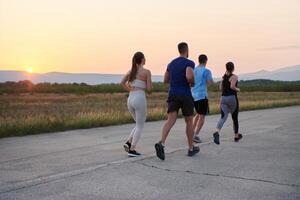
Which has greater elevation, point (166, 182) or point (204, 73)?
point (204, 73)

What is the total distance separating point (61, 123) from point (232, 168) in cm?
819

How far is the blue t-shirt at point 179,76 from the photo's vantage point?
27.1 ft

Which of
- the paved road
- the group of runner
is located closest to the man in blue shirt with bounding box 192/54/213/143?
the paved road

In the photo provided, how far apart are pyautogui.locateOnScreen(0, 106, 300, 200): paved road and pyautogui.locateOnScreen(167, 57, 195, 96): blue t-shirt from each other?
45.3 inches

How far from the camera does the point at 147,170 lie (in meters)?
7.26

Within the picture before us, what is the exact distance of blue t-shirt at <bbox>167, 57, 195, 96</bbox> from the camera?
27.1ft

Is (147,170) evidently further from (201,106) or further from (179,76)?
(201,106)

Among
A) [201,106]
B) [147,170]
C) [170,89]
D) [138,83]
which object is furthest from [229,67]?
[147,170]

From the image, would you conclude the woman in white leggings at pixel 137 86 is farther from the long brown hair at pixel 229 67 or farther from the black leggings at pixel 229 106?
the black leggings at pixel 229 106

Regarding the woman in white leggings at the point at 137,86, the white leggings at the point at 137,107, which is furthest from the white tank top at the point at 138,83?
the white leggings at the point at 137,107

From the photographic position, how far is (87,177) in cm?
673

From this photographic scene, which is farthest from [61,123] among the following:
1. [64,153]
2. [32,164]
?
[32,164]

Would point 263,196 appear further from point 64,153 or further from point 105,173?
point 64,153

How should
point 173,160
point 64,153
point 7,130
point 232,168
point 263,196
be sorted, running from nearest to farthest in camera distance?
point 263,196, point 232,168, point 173,160, point 64,153, point 7,130
